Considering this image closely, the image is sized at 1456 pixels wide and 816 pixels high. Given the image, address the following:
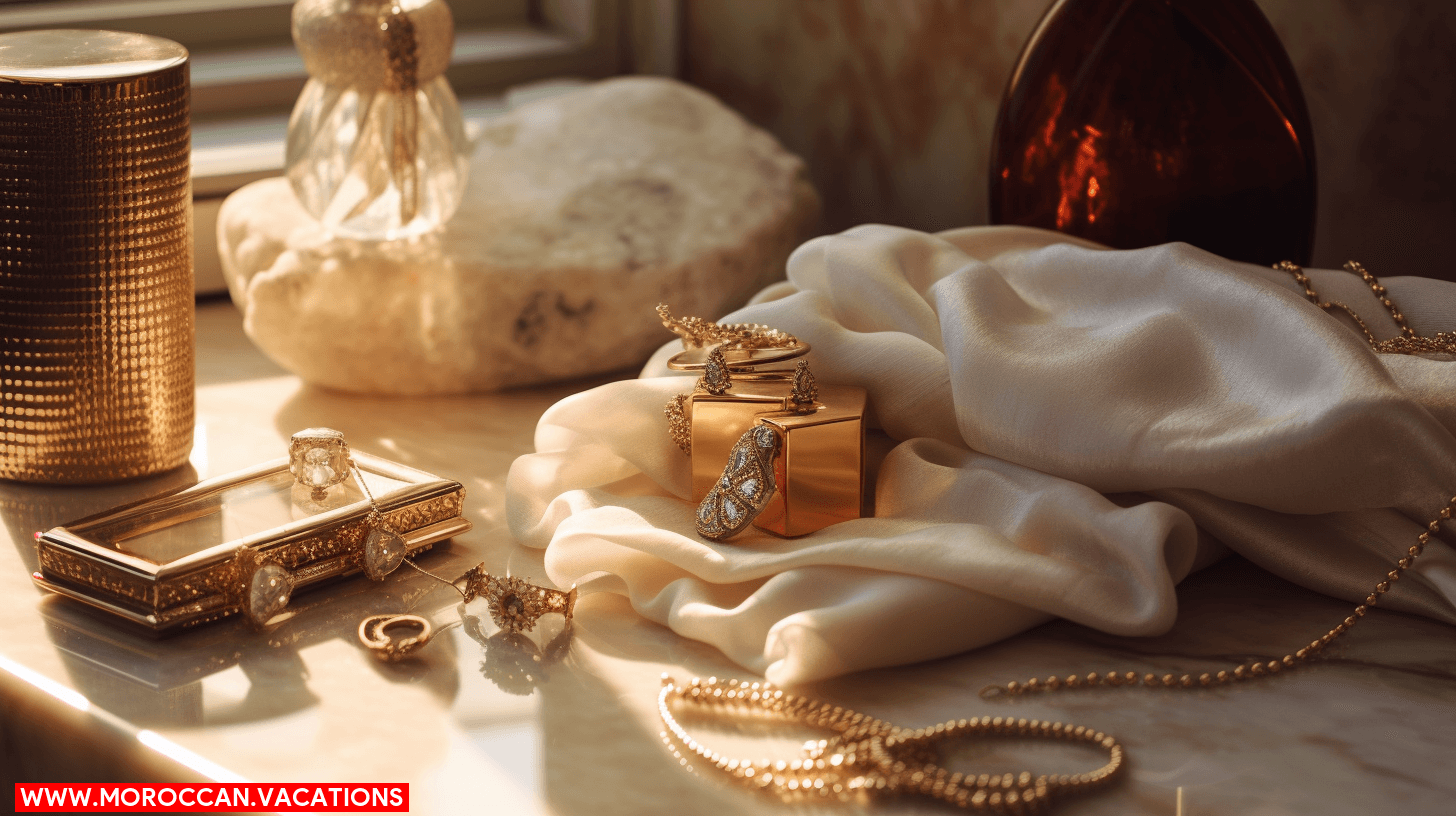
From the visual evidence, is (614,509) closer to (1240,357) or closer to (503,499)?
(503,499)

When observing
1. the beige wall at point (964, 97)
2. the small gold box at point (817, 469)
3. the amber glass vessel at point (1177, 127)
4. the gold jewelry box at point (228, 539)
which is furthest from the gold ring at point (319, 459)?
the beige wall at point (964, 97)

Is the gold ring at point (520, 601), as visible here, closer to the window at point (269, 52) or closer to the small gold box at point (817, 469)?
the small gold box at point (817, 469)

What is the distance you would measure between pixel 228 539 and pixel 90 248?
0.62ft

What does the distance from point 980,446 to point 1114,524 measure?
81mm

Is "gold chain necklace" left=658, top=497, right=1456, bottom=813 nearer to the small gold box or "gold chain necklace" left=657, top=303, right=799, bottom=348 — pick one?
the small gold box

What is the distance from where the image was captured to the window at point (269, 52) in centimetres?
116

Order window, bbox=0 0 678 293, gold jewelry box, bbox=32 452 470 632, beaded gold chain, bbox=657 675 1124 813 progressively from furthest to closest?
window, bbox=0 0 678 293 → gold jewelry box, bbox=32 452 470 632 → beaded gold chain, bbox=657 675 1124 813

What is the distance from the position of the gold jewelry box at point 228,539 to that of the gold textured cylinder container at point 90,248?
0.10 metres

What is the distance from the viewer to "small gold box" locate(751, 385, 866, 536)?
624mm

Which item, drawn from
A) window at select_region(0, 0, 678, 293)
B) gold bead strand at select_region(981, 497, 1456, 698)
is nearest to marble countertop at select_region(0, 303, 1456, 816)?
gold bead strand at select_region(981, 497, 1456, 698)

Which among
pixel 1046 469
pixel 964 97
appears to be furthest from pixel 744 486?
pixel 964 97

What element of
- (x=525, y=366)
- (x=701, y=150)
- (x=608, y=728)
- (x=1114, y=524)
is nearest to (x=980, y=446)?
(x=1114, y=524)

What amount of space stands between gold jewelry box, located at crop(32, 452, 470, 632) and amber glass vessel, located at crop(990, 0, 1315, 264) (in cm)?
42

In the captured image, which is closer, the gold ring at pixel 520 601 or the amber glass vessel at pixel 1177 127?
the gold ring at pixel 520 601
